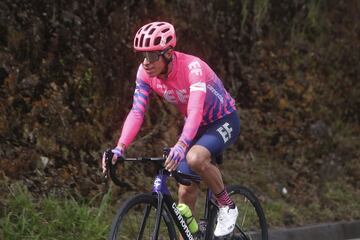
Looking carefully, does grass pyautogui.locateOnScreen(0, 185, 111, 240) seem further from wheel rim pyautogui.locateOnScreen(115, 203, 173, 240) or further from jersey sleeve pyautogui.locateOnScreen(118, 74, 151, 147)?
jersey sleeve pyautogui.locateOnScreen(118, 74, 151, 147)

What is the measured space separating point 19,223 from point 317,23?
27.7 feet

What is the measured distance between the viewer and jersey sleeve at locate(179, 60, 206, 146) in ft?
16.7

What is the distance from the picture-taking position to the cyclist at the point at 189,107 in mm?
5160

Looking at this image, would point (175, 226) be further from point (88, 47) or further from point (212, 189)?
point (88, 47)

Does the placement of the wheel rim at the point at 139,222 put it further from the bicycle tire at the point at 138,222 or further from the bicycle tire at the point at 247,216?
the bicycle tire at the point at 247,216

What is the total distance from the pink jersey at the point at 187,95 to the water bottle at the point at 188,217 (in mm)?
645

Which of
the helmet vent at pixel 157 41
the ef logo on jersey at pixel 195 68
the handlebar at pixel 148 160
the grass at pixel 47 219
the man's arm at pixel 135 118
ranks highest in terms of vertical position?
the helmet vent at pixel 157 41

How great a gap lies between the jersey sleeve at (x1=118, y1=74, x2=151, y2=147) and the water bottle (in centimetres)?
64

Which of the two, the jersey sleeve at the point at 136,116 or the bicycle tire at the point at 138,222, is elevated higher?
the jersey sleeve at the point at 136,116

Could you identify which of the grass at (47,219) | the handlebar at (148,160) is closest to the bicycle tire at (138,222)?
the handlebar at (148,160)

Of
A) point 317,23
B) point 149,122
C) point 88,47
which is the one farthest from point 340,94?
point 88,47

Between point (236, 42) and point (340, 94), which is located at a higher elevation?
point (236, 42)

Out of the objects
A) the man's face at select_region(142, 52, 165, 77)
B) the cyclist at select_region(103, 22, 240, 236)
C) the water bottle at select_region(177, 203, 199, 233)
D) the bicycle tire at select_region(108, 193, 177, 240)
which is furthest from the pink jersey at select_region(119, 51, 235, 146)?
the water bottle at select_region(177, 203, 199, 233)

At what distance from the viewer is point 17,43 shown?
8742 millimetres
